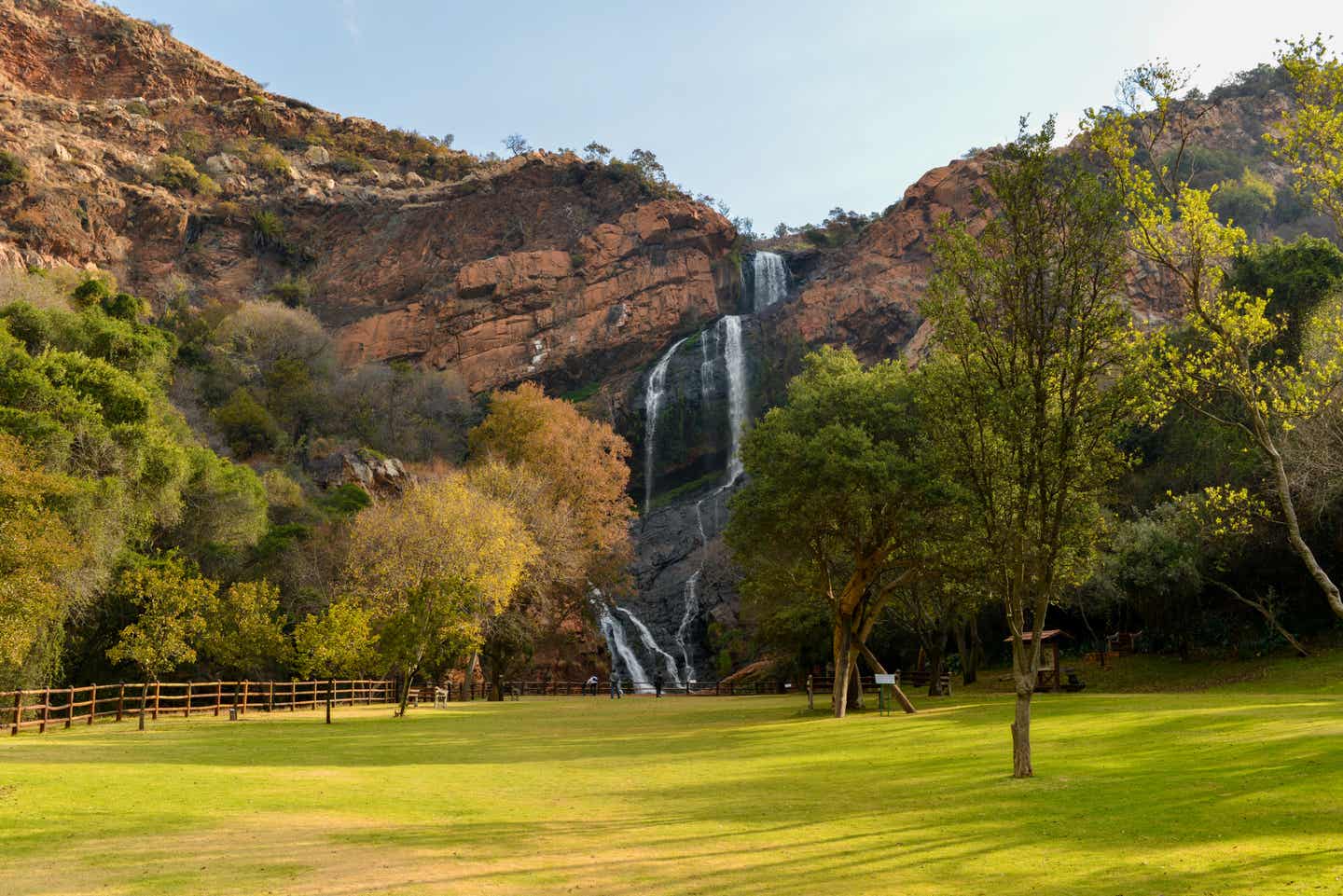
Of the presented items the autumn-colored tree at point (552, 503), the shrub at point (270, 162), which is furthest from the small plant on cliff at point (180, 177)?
the autumn-colored tree at point (552, 503)

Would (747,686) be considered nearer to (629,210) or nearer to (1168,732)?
(1168,732)

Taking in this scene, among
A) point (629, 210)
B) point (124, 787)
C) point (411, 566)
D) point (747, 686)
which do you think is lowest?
point (747, 686)

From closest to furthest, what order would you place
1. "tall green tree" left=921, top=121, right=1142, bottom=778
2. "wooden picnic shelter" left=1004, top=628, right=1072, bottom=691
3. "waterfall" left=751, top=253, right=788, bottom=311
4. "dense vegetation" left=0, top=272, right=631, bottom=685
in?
"tall green tree" left=921, top=121, right=1142, bottom=778, "dense vegetation" left=0, top=272, right=631, bottom=685, "wooden picnic shelter" left=1004, top=628, right=1072, bottom=691, "waterfall" left=751, top=253, right=788, bottom=311

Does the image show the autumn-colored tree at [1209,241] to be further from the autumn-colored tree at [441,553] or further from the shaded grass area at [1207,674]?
the autumn-colored tree at [441,553]

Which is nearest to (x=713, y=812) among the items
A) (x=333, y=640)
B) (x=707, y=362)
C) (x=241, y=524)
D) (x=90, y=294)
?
(x=333, y=640)

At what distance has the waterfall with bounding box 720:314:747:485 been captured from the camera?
238 ft

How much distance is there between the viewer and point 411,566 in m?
39.8

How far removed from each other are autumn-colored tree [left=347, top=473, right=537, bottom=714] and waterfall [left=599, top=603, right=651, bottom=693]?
45.6ft

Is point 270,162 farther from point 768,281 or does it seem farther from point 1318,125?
point 1318,125

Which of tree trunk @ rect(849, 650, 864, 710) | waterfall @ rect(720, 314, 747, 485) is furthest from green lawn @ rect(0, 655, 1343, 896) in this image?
waterfall @ rect(720, 314, 747, 485)

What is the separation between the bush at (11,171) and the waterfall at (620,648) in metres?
55.2

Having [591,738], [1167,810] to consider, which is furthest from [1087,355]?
[591,738]

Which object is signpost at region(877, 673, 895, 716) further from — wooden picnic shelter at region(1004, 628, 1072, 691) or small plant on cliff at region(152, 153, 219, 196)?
small plant on cliff at region(152, 153, 219, 196)

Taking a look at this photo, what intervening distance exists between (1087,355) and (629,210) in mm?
82579
